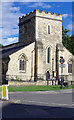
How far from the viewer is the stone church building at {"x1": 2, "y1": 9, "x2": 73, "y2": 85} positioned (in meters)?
35.3

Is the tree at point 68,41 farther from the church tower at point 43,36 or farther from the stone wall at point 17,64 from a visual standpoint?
the stone wall at point 17,64

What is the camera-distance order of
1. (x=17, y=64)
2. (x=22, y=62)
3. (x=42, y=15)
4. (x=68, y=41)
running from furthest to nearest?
(x=68, y=41) → (x=42, y=15) → (x=22, y=62) → (x=17, y=64)

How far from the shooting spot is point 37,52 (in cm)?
3628

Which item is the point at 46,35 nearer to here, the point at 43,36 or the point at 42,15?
the point at 43,36

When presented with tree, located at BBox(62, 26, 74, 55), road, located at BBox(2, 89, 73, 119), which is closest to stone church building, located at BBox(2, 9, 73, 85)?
tree, located at BBox(62, 26, 74, 55)

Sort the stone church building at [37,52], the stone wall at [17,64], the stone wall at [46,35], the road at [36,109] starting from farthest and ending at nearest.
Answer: the stone wall at [46,35]
the stone church building at [37,52]
the stone wall at [17,64]
the road at [36,109]

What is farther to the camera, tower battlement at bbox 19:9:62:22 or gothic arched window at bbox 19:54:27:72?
tower battlement at bbox 19:9:62:22

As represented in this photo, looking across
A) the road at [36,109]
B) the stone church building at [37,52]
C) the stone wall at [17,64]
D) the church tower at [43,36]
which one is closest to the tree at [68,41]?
the stone church building at [37,52]

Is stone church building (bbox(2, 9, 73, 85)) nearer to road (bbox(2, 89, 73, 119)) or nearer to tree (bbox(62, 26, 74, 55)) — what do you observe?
tree (bbox(62, 26, 74, 55))

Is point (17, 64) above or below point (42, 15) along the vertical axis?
below

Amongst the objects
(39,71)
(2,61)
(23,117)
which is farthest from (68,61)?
(23,117)

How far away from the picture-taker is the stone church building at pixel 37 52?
1389 inches

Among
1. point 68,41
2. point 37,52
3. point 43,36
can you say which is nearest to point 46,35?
point 43,36

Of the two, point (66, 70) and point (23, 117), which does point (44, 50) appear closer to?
point (66, 70)
